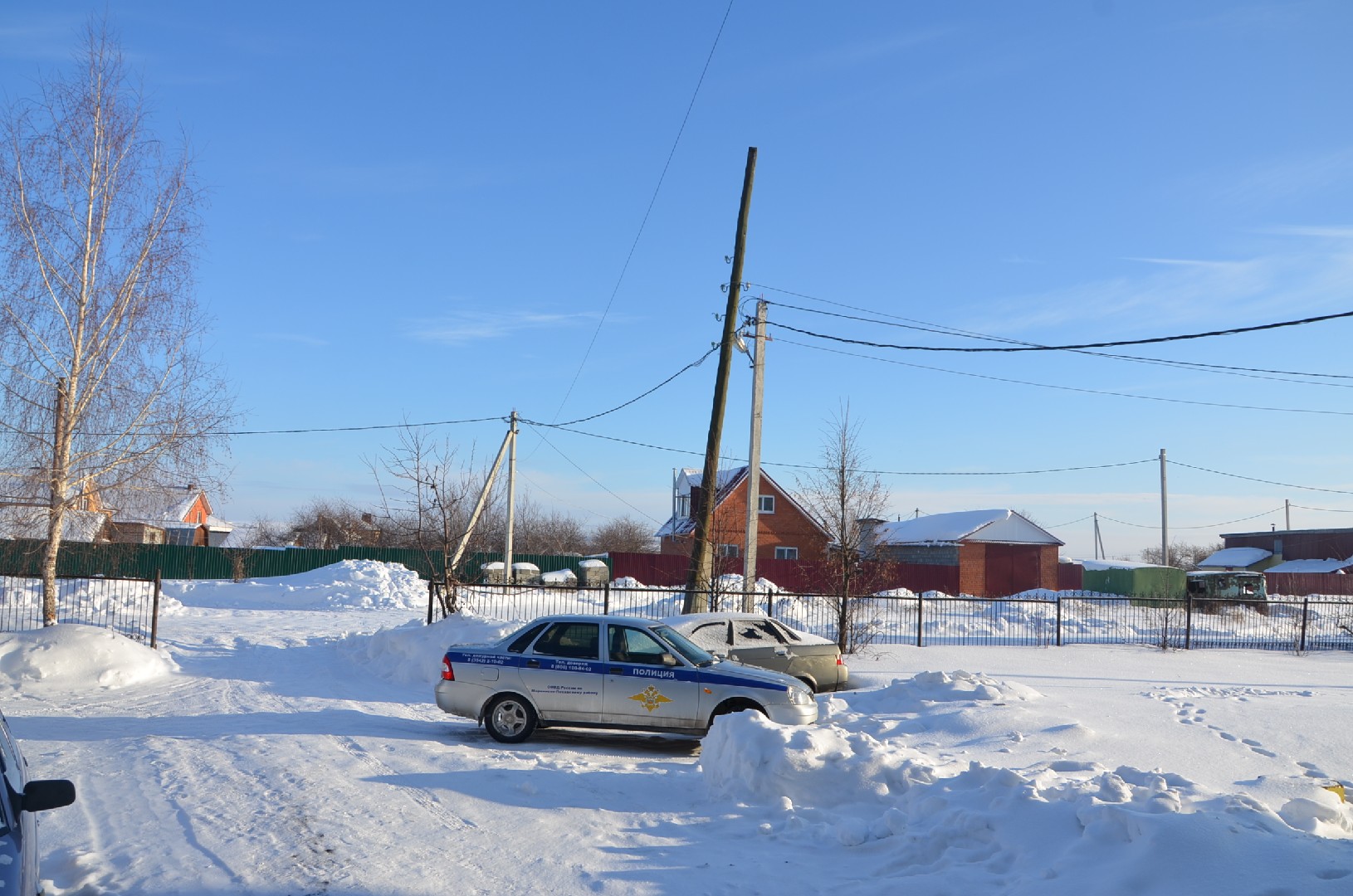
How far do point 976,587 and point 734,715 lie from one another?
44.2 m

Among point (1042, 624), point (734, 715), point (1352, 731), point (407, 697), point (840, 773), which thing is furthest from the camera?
point (1042, 624)

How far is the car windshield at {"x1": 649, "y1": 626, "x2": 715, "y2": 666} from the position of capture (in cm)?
1151

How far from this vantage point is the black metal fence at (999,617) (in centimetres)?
2345

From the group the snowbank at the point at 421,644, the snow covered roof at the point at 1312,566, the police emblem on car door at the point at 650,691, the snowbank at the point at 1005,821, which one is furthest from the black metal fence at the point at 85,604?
the snow covered roof at the point at 1312,566

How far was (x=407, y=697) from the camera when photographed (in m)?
14.8

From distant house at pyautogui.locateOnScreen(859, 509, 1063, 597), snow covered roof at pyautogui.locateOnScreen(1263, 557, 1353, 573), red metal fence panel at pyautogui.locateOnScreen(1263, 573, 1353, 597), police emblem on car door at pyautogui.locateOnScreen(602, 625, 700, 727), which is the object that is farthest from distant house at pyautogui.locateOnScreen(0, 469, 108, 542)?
snow covered roof at pyautogui.locateOnScreen(1263, 557, 1353, 573)

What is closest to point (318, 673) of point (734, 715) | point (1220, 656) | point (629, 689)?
point (629, 689)

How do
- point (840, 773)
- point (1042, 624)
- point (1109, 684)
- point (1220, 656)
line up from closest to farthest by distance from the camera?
1. point (840, 773)
2. point (1109, 684)
3. point (1220, 656)
4. point (1042, 624)

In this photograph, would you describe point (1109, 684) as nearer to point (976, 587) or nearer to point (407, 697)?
point (407, 697)

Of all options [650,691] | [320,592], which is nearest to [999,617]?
[320,592]

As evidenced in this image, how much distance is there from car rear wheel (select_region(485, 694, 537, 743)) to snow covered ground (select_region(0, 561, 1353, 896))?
0.22 metres

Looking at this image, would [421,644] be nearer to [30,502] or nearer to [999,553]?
[30,502]

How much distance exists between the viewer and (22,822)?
13.7 feet

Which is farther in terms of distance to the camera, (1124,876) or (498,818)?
(498,818)
